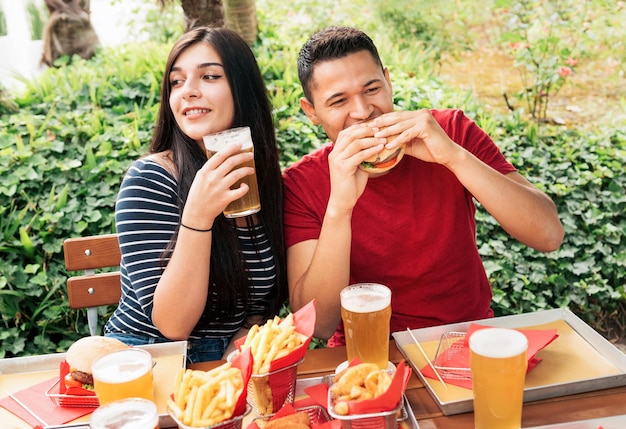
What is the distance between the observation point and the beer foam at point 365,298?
164 cm

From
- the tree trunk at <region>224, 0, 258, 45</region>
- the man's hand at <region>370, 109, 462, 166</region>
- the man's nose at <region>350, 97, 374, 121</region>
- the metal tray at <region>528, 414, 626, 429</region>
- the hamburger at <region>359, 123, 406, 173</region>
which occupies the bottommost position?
the metal tray at <region>528, 414, 626, 429</region>

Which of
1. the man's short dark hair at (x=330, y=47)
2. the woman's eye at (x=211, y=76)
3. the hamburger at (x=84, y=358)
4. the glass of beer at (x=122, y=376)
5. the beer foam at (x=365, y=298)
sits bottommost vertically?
the hamburger at (x=84, y=358)

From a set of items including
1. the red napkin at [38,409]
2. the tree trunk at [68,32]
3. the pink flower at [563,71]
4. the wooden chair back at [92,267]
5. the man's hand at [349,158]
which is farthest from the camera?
the tree trunk at [68,32]

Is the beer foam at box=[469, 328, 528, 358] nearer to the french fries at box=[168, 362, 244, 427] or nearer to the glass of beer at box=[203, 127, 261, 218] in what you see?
the french fries at box=[168, 362, 244, 427]

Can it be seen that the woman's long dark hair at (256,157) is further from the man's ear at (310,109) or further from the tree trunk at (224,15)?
the tree trunk at (224,15)

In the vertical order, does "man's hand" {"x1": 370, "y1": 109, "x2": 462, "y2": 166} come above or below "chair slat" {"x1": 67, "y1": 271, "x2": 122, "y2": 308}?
above

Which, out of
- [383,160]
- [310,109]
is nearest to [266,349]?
[383,160]

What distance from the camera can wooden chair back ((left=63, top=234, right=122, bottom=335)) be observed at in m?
2.68

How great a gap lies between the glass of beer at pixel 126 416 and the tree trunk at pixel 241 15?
3.92 metres

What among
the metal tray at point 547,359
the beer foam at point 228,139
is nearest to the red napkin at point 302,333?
the metal tray at point 547,359

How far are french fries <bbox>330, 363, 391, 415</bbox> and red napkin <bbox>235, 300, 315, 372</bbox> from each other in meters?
0.12

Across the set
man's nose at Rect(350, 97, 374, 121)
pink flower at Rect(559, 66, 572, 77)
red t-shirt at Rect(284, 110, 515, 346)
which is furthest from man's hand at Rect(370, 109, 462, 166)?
pink flower at Rect(559, 66, 572, 77)

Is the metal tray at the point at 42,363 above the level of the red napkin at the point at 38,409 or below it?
A: above

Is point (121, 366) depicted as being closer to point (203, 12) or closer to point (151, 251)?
point (151, 251)
